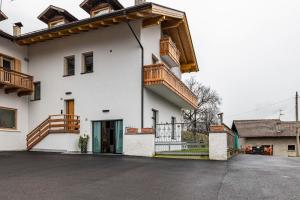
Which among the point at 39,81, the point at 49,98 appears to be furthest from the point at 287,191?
the point at 39,81

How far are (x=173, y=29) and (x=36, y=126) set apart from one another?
11.9m

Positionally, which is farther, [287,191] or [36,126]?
[36,126]

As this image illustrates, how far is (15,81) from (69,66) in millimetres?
3482

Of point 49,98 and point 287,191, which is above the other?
point 49,98

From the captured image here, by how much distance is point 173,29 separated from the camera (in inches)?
797

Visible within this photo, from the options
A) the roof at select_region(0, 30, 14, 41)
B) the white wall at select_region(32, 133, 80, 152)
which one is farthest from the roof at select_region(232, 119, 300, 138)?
the roof at select_region(0, 30, 14, 41)

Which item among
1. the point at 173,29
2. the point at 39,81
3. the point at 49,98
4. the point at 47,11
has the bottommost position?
the point at 49,98

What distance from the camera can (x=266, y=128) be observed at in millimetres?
39062

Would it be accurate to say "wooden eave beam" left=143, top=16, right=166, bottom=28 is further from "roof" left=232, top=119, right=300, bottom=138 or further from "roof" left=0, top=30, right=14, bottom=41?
"roof" left=232, top=119, right=300, bottom=138

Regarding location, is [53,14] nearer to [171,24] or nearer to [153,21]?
[171,24]

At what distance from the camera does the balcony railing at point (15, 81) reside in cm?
1680

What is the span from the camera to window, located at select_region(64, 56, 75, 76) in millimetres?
18247

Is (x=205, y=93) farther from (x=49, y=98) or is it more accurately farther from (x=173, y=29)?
(x=49, y=98)

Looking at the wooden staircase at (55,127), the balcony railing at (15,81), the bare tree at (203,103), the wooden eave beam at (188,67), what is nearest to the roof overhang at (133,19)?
the balcony railing at (15,81)
